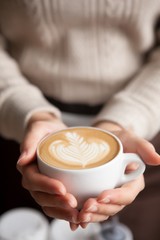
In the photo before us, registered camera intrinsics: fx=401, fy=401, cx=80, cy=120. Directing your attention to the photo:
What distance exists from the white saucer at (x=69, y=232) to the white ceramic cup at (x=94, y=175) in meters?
0.45

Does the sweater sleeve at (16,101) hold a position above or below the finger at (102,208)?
below

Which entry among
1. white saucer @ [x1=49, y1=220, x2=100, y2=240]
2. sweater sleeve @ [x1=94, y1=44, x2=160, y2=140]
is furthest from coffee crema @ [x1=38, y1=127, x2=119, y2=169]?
white saucer @ [x1=49, y1=220, x2=100, y2=240]

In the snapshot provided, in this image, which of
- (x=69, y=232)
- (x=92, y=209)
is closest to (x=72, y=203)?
(x=92, y=209)

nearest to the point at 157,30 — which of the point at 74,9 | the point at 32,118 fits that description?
the point at 74,9

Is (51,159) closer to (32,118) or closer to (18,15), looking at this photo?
(32,118)

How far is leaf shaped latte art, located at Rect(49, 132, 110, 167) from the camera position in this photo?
1.48 ft

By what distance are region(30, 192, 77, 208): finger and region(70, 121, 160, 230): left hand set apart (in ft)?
0.05

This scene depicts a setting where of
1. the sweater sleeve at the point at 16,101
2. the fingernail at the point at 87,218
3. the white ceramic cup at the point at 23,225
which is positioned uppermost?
the fingernail at the point at 87,218

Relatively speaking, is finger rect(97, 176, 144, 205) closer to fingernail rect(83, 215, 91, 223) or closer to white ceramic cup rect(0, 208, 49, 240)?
fingernail rect(83, 215, 91, 223)

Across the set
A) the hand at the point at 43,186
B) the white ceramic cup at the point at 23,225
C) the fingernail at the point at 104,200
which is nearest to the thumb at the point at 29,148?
the hand at the point at 43,186

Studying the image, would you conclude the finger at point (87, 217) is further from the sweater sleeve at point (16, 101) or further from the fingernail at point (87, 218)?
the sweater sleeve at point (16, 101)

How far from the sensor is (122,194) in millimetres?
462

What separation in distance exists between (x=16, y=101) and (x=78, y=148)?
219 millimetres

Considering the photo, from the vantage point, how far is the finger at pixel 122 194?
0.44 m
